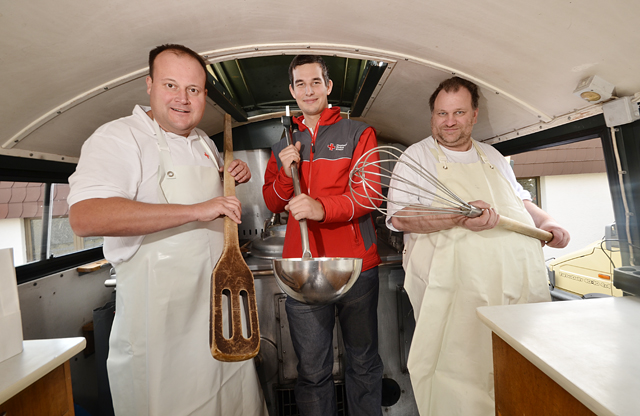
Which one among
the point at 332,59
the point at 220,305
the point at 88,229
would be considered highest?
the point at 332,59

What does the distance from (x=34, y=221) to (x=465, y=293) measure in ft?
8.57

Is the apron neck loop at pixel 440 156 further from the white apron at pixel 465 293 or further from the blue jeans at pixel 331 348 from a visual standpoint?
the blue jeans at pixel 331 348

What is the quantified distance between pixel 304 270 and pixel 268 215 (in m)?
1.76

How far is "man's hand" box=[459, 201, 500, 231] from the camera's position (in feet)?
4.17

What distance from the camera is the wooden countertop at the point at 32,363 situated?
0.72 metres

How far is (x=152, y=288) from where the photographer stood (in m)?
1.21

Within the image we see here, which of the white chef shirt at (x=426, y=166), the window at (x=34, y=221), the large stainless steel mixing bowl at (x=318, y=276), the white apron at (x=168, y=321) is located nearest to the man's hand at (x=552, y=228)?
the white chef shirt at (x=426, y=166)

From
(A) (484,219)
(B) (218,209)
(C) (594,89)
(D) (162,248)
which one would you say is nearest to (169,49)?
(B) (218,209)

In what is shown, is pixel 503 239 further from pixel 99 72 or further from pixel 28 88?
pixel 28 88

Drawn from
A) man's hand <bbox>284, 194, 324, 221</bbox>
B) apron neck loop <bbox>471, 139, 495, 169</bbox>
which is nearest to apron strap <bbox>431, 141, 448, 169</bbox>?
apron neck loop <bbox>471, 139, 495, 169</bbox>

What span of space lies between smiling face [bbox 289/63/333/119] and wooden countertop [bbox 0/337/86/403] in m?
1.27

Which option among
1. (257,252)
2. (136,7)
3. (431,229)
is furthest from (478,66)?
(257,252)

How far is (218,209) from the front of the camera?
1.20 metres

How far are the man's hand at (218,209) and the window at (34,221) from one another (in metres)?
1.38
